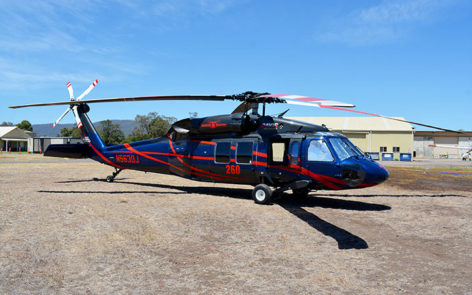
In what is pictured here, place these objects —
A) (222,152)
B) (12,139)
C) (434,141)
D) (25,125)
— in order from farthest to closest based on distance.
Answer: (25,125) → (434,141) → (12,139) → (222,152)

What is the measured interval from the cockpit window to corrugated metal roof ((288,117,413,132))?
173ft

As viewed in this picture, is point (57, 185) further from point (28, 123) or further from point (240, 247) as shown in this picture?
point (28, 123)

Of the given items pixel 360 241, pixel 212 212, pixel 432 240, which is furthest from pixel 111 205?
pixel 432 240

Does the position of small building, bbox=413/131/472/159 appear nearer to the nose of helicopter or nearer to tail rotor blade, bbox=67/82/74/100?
the nose of helicopter

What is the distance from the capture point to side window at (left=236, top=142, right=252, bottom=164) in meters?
11.8

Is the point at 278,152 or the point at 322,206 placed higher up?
the point at 278,152

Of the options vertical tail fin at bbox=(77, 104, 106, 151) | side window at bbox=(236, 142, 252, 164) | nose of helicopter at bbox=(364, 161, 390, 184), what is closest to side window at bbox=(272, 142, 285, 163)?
side window at bbox=(236, 142, 252, 164)

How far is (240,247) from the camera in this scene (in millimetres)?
6379

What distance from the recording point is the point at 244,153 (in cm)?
1187

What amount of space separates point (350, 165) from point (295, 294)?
6.34m

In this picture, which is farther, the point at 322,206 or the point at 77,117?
the point at 77,117

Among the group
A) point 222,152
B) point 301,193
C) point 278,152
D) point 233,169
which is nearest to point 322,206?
point 301,193

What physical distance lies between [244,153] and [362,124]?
59.0m

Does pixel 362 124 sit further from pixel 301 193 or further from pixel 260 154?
pixel 260 154
